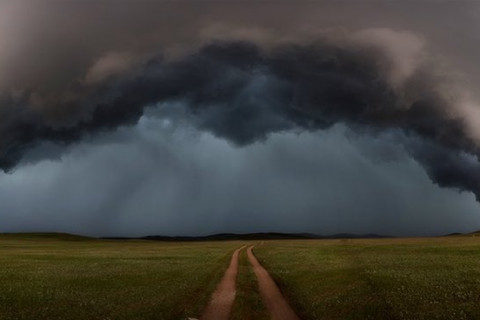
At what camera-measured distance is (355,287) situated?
31.4 metres

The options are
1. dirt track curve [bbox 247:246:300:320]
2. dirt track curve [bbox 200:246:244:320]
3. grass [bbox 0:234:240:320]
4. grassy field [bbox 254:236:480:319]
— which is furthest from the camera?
grass [bbox 0:234:240:320]

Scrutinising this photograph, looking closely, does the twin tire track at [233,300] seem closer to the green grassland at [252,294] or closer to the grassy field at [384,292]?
the green grassland at [252,294]

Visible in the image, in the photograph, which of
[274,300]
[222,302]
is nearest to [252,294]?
[274,300]

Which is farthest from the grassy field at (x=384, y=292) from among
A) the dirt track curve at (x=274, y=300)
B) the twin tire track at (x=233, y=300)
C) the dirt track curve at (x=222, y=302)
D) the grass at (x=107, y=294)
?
the grass at (x=107, y=294)

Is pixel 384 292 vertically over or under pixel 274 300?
over

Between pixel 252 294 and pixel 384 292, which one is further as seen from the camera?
pixel 252 294

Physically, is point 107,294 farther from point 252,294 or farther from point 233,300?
point 252,294

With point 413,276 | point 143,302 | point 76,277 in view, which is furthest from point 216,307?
point 76,277

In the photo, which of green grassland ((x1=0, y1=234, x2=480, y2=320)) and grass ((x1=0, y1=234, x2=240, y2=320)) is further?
grass ((x1=0, y1=234, x2=240, y2=320))

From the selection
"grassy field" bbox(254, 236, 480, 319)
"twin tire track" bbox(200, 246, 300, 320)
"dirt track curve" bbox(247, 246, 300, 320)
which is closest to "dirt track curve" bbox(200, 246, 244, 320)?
"twin tire track" bbox(200, 246, 300, 320)

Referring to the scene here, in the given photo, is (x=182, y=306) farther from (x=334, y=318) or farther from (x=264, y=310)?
(x=334, y=318)

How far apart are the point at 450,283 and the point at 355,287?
6603mm

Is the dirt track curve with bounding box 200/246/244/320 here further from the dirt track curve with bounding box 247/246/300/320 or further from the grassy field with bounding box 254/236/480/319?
the grassy field with bounding box 254/236/480/319

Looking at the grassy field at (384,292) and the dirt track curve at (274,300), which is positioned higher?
the grassy field at (384,292)
